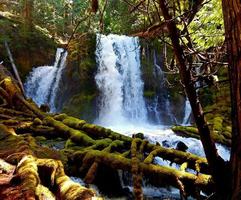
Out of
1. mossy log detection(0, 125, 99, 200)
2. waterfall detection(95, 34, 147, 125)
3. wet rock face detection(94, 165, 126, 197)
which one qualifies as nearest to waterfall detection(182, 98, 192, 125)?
waterfall detection(95, 34, 147, 125)

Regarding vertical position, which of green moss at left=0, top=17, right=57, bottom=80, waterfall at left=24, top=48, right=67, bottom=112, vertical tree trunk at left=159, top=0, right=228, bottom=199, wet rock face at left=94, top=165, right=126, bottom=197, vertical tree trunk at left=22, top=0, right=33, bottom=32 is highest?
Result: vertical tree trunk at left=22, top=0, right=33, bottom=32

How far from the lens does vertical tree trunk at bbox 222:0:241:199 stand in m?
3.44

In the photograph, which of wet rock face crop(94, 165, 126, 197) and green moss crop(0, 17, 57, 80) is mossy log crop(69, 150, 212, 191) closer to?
wet rock face crop(94, 165, 126, 197)

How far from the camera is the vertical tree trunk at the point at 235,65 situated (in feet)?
11.3

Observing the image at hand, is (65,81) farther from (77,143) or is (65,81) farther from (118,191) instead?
(118,191)

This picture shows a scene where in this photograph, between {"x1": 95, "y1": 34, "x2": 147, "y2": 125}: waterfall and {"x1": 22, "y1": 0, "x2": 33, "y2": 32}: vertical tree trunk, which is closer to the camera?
{"x1": 95, "y1": 34, "x2": 147, "y2": 125}: waterfall

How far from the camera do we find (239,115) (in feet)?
11.9

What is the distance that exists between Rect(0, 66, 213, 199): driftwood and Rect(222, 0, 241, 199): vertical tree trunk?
60.7 inches

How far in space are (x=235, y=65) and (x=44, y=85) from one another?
1842 cm

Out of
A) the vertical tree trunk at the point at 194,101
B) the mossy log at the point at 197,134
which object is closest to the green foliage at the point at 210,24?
the vertical tree trunk at the point at 194,101

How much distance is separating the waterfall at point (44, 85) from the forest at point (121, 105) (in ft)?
0.20

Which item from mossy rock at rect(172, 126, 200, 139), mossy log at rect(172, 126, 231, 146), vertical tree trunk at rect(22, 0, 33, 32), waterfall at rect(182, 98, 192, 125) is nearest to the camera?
mossy log at rect(172, 126, 231, 146)

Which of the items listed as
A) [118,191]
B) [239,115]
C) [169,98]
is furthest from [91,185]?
[169,98]

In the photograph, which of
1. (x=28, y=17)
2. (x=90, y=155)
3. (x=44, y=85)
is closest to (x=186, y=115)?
(x=44, y=85)
